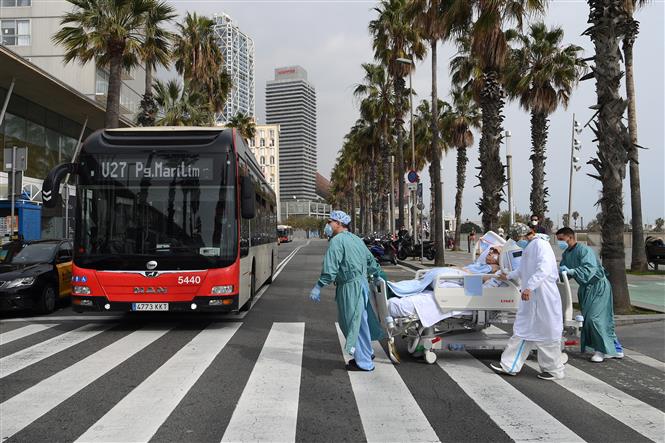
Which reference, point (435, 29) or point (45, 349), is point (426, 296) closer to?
point (45, 349)

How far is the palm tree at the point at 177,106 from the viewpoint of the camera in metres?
27.2

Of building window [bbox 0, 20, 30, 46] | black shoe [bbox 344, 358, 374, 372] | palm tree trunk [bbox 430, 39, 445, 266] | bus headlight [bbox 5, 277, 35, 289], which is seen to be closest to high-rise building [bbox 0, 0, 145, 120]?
building window [bbox 0, 20, 30, 46]

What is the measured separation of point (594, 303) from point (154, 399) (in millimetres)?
5269

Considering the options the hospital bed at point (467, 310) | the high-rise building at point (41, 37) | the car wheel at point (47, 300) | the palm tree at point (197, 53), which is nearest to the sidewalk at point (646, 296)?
the hospital bed at point (467, 310)

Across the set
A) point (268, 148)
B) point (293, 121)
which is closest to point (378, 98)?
point (268, 148)

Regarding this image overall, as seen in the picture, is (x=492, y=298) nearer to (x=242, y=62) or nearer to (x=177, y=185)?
(x=177, y=185)

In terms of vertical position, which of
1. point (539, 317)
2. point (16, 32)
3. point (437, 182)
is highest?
point (16, 32)

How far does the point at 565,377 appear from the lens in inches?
226

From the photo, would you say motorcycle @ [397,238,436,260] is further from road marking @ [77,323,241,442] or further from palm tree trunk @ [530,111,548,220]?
road marking @ [77,323,241,442]

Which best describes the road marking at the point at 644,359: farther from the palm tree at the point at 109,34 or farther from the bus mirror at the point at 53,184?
the palm tree at the point at 109,34

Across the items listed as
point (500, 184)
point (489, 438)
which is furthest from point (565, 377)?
point (500, 184)

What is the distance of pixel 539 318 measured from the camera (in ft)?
18.7

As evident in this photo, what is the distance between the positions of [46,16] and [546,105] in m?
33.7

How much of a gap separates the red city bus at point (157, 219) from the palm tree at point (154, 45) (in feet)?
45.7
